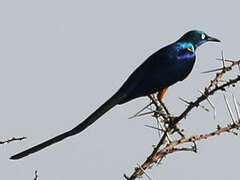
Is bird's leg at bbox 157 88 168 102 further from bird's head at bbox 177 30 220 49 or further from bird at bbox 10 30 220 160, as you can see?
bird's head at bbox 177 30 220 49

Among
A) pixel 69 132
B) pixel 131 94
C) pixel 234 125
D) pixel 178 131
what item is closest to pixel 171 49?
pixel 131 94

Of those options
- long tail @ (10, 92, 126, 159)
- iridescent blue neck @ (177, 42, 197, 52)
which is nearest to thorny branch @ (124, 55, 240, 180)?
long tail @ (10, 92, 126, 159)

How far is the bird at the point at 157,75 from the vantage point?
18.6 ft

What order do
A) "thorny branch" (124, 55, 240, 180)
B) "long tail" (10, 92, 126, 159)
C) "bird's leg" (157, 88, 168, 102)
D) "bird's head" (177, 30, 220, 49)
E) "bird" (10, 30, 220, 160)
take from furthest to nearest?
"bird's head" (177, 30, 220, 49) → "bird's leg" (157, 88, 168, 102) → "bird" (10, 30, 220, 160) → "long tail" (10, 92, 126, 159) → "thorny branch" (124, 55, 240, 180)

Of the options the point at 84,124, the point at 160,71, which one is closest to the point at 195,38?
the point at 160,71

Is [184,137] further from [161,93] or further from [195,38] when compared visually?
[195,38]

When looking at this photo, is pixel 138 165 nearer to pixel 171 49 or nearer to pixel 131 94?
pixel 131 94

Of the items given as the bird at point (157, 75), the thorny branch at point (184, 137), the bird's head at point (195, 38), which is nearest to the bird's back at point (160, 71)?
the bird at point (157, 75)

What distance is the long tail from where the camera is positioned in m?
5.20

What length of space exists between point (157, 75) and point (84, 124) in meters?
1.71

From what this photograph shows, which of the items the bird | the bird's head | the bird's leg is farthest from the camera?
the bird's head

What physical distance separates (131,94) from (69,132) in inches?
50.2

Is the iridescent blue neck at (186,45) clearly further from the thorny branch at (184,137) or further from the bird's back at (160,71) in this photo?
the thorny branch at (184,137)

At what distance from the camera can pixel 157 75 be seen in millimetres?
7047
